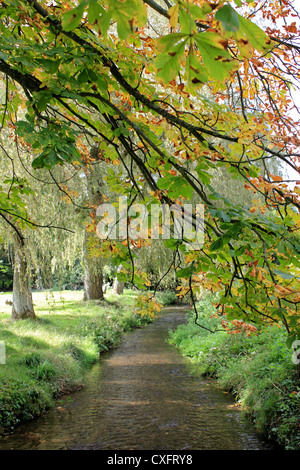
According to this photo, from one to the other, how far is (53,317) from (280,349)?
6.19 metres

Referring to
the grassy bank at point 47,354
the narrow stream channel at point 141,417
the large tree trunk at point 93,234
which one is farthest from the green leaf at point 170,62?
the large tree trunk at point 93,234

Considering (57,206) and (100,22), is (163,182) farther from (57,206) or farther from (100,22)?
(57,206)

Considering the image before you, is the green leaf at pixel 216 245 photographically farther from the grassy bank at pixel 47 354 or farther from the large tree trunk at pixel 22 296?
the large tree trunk at pixel 22 296

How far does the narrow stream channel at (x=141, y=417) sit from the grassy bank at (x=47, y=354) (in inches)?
9.0

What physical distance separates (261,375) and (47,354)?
3449 millimetres

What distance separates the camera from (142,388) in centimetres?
600

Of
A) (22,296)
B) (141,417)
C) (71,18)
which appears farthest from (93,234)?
(71,18)

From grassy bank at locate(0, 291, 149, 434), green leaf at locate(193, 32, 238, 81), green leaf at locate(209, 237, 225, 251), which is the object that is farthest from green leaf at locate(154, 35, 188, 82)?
grassy bank at locate(0, 291, 149, 434)

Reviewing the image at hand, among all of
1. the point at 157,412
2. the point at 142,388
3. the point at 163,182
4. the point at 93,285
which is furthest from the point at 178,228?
the point at 93,285

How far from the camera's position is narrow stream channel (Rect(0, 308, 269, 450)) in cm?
408

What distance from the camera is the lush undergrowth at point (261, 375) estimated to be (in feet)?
13.2

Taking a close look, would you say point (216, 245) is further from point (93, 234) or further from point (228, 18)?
point (93, 234)

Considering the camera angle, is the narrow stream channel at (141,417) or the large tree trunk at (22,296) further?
the large tree trunk at (22,296)

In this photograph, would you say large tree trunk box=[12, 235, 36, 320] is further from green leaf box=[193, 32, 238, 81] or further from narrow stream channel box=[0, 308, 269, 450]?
green leaf box=[193, 32, 238, 81]
